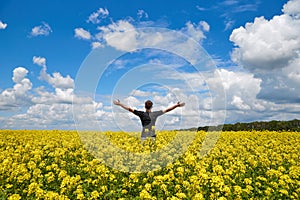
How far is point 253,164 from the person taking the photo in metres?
9.84

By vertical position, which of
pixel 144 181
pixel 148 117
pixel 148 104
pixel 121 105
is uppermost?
pixel 148 104

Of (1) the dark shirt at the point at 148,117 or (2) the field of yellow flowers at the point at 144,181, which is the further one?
(1) the dark shirt at the point at 148,117

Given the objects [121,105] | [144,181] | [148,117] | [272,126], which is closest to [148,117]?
[148,117]

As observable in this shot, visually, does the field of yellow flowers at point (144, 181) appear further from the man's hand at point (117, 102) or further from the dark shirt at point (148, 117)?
the man's hand at point (117, 102)

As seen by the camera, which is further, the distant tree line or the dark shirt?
the distant tree line

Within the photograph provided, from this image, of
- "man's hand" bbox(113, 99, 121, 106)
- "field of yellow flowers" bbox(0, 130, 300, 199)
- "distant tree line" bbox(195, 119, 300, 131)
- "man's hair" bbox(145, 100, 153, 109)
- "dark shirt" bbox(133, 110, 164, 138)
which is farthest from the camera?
"distant tree line" bbox(195, 119, 300, 131)

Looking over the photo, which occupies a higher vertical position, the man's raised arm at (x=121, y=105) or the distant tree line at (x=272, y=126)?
the man's raised arm at (x=121, y=105)

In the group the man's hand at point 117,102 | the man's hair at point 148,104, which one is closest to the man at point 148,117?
the man's hair at point 148,104

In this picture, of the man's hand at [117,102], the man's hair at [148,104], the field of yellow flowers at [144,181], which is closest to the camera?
the field of yellow flowers at [144,181]

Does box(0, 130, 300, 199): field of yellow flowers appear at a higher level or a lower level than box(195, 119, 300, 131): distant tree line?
lower

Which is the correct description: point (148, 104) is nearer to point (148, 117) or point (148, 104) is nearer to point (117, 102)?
point (148, 117)

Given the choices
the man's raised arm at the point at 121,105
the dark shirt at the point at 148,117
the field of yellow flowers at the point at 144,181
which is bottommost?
the field of yellow flowers at the point at 144,181

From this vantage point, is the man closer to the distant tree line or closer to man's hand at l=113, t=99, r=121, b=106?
man's hand at l=113, t=99, r=121, b=106

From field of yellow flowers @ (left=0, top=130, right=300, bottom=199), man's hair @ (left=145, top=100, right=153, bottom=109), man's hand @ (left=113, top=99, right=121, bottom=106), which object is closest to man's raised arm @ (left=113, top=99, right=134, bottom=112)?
man's hand @ (left=113, top=99, right=121, bottom=106)
